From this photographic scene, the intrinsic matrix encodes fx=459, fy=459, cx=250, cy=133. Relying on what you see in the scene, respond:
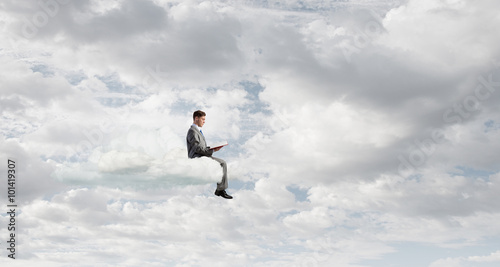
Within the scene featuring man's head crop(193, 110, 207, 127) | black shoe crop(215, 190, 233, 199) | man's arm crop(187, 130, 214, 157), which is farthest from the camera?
man's head crop(193, 110, 207, 127)

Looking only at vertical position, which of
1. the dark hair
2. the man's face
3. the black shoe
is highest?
the dark hair

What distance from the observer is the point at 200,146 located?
71.4 ft

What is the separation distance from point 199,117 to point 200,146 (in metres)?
1.64

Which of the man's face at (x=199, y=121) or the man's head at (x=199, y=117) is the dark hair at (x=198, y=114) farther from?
the man's face at (x=199, y=121)

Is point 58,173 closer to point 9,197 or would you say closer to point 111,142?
point 111,142

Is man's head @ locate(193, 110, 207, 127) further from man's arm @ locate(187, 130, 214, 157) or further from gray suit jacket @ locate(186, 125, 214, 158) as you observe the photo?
man's arm @ locate(187, 130, 214, 157)

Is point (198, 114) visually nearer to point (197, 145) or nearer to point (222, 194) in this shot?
point (197, 145)

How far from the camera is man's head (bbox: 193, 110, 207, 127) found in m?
22.6

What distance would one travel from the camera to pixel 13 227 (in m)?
28.1

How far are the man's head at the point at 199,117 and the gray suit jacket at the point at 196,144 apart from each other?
13.1 inches

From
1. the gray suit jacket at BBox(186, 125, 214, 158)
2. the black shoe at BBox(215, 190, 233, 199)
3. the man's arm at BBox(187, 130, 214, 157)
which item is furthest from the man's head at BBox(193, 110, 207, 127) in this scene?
the black shoe at BBox(215, 190, 233, 199)

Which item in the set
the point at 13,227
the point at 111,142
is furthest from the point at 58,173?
the point at 13,227

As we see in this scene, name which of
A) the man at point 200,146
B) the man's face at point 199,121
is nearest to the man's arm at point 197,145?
the man at point 200,146

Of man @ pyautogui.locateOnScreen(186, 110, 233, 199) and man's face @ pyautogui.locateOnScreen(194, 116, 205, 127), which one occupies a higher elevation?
man's face @ pyautogui.locateOnScreen(194, 116, 205, 127)
